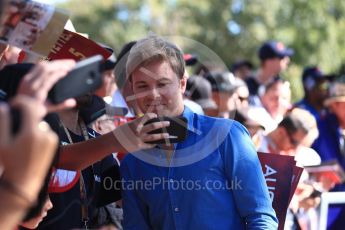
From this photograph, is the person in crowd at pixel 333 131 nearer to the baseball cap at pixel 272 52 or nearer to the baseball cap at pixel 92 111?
the baseball cap at pixel 272 52

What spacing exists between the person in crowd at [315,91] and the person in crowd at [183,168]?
586cm

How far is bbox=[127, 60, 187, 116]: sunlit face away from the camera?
423cm

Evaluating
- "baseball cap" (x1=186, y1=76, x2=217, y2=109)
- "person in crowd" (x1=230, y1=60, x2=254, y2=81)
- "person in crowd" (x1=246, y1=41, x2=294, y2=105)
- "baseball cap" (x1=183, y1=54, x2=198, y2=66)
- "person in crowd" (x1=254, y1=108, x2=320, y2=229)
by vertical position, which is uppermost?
"baseball cap" (x1=183, y1=54, x2=198, y2=66)

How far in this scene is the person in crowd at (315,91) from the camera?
404 inches

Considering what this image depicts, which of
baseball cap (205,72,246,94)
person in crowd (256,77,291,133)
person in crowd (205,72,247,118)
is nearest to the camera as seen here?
person in crowd (205,72,247,118)

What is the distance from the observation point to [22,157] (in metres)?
2.50

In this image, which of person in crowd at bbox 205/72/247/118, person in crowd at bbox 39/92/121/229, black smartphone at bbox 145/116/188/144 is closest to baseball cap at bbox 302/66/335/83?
person in crowd at bbox 205/72/247/118

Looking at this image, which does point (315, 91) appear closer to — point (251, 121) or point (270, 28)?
point (251, 121)

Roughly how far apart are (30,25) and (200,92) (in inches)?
197

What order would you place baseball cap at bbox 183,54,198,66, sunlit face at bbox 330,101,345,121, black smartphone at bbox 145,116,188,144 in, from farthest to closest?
1. sunlit face at bbox 330,101,345,121
2. baseball cap at bbox 183,54,198,66
3. black smartphone at bbox 145,116,188,144

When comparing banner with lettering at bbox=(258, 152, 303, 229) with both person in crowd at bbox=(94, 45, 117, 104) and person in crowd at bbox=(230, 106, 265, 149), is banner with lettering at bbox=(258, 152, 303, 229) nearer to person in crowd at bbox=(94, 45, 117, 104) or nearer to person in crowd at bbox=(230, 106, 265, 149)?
person in crowd at bbox=(230, 106, 265, 149)

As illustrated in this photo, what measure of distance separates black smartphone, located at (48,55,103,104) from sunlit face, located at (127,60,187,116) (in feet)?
4.27

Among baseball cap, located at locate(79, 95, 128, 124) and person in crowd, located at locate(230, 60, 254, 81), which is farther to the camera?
person in crowd, located at locate(230, 60, 254, 81)

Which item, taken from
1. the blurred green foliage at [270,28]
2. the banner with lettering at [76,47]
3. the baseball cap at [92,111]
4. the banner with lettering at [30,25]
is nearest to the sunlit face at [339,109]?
the baseball cap at [92,111]
